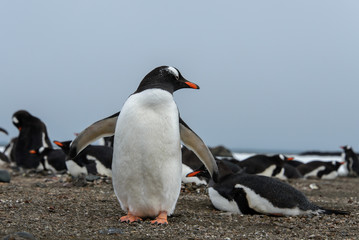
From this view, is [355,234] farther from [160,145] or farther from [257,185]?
[160,145]

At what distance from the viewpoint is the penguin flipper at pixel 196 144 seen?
175 inches

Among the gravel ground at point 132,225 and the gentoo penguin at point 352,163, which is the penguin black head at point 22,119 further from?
the gentoo penguin at point 352,163

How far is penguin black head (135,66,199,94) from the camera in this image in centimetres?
415

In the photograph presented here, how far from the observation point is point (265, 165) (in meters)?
10.8

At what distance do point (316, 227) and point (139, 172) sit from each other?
1758mm

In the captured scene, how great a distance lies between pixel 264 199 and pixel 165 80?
1.78 m

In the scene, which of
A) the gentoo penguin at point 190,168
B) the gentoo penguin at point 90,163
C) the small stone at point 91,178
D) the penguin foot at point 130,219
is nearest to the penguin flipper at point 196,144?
the penguin foot at point 130,219

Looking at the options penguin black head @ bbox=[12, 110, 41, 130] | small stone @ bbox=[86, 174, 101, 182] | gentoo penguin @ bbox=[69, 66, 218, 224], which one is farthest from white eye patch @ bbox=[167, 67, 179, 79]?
penguin black head @ bbox=[12, 110, 41, 130]

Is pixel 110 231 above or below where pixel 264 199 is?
above

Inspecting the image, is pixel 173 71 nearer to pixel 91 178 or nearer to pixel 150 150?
Result: pixel 150 150

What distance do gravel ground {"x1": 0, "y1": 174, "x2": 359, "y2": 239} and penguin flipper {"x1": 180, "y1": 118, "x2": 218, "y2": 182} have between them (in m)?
0.53

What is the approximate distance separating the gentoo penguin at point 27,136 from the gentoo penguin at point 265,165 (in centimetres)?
519

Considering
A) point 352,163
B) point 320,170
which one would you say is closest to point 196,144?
point 320,170

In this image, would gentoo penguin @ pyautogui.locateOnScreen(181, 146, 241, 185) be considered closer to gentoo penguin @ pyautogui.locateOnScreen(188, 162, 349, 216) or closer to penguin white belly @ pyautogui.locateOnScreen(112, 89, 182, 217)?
gentoo penguin @ pyautogui.locateOnScreen(188, 162, 349, 216)
